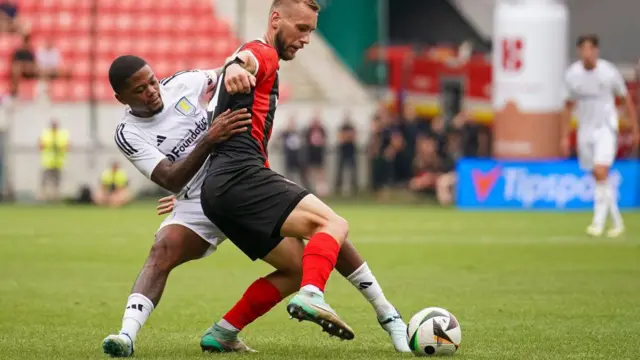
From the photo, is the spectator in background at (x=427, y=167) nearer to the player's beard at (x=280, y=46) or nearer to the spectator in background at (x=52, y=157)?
the spectator in background at (x=52, y=157)

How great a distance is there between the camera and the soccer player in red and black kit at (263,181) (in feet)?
22.0

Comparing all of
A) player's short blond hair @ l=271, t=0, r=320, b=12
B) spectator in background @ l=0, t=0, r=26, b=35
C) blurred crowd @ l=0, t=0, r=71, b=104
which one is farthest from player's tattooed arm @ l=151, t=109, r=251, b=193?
spectator in background @ l=0, t=0, r=26, b=35

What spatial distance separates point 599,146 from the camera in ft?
53.5

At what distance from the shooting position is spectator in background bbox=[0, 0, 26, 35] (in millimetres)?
30109

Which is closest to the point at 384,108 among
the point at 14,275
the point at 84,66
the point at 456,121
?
the point at 456,121

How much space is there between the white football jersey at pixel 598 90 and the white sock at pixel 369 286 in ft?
32.0

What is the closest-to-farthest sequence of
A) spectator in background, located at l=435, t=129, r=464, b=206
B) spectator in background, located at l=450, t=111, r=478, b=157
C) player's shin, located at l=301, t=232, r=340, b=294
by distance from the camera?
player's shin, located at l=301, t=232, r=340, b=294, spectator in background, located at l=435, t=129, r=464, b=206, spectator in background, located at l=450, t=111, r=478, b=157

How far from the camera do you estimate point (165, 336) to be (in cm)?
810

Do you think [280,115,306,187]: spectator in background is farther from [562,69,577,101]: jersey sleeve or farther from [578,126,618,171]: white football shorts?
[578,126,618,171]: white football shorts

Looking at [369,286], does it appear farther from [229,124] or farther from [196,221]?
[229,124]

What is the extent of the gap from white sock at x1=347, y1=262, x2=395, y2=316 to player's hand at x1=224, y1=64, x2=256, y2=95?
3.98 ft

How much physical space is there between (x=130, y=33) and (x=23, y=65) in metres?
3.27

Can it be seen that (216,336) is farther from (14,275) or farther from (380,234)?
(380,234)

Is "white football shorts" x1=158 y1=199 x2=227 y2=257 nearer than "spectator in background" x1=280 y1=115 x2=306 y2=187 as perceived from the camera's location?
Yes
